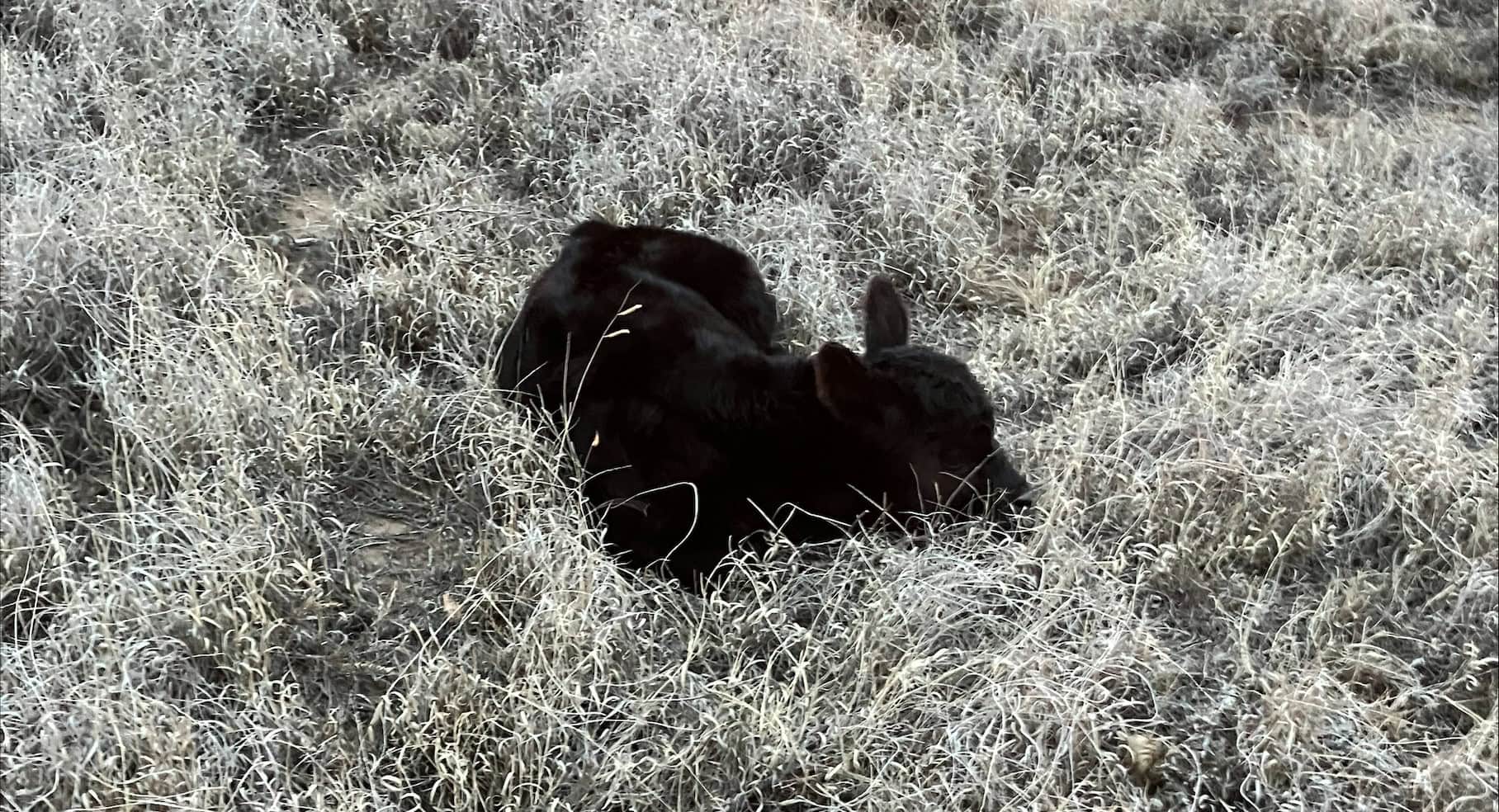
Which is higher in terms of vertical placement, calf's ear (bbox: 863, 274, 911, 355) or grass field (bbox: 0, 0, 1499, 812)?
calf's ear (bbox: 863, 274, 911, 355)

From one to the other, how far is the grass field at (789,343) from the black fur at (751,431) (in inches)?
5.3

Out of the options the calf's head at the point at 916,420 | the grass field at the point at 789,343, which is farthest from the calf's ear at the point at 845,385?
the grass field at the point at 789,343

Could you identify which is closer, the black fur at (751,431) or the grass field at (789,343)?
the grass field at (789,343)

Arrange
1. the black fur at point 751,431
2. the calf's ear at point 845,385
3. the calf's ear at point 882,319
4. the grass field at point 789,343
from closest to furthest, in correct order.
Result: the grass field at point 789,343, the calf's ear at point 845,385, the black fur at point 751,431, the calf's ear at point 882,319

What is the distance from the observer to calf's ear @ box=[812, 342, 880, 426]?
2928mm

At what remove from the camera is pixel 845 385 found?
2.99 m

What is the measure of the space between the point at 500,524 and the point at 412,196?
6.55ft

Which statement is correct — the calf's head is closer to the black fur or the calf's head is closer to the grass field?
the black fur

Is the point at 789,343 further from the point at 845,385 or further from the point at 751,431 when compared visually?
the point at 845,385

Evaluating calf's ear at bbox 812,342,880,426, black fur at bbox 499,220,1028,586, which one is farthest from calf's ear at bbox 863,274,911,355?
calf's ear at bbox 812,342,880,426

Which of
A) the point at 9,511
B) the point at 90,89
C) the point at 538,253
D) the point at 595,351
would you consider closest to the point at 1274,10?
the point at 538,253

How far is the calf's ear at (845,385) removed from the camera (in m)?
2.93

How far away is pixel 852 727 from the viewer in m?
2.68

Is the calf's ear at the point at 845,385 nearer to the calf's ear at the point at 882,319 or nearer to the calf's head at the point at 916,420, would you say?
the calf's head at the point at 916,420
